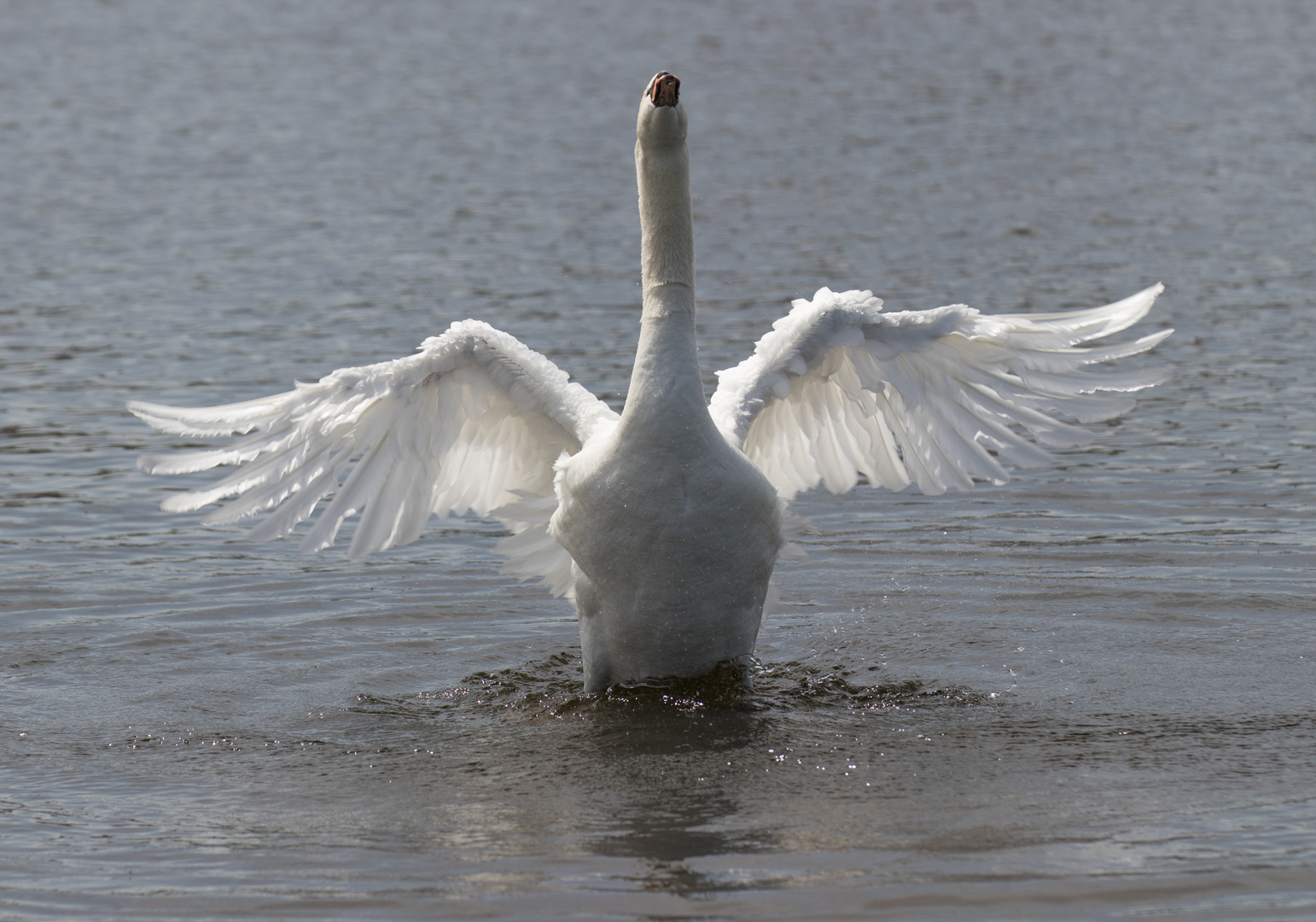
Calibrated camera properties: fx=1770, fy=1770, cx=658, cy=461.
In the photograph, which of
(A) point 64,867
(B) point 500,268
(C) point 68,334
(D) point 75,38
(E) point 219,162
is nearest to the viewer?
(A) point 64,867

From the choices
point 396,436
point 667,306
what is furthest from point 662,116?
point 396,436

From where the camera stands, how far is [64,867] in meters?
6.52

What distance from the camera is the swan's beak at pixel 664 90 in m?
7.62

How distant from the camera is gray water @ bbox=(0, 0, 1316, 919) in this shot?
21.3 ft

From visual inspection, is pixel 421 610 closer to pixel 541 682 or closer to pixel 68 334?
pixel 541 682

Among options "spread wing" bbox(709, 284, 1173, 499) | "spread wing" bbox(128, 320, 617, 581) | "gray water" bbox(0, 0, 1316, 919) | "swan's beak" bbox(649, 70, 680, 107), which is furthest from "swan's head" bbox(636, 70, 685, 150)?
"gray water" bbox(0, 0, 1316, 919)

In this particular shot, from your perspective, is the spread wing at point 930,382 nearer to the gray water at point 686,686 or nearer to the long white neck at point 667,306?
the long white neck at point 667,306

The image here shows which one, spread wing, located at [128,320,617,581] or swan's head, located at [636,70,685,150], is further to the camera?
spread wing, located at [128,320,617,581]

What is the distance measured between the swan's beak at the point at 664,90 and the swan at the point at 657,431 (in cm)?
1

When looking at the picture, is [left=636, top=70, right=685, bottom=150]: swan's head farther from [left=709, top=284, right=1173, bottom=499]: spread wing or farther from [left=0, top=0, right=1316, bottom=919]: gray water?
[left=0, top=0, right=1316, bottom=919]: gray water

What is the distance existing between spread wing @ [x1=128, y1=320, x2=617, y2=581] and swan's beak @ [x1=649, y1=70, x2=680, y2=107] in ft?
4.25

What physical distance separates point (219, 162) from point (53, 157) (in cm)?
242

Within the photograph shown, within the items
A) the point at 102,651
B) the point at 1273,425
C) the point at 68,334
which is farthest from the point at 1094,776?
the point at 68,334

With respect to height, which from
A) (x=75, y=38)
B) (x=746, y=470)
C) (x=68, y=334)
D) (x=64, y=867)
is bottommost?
(x=64, y=867)
